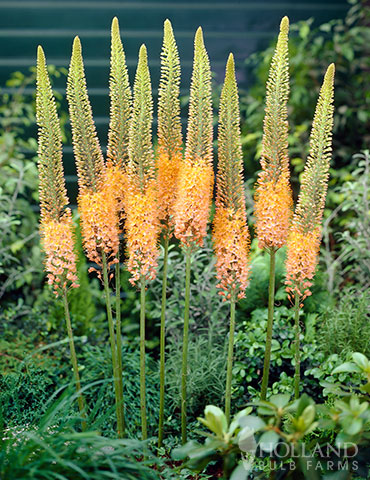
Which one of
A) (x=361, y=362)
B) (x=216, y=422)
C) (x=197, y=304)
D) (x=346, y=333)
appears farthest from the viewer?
(x=197, y=304)

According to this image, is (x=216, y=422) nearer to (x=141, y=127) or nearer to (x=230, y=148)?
(x=230, y=148)

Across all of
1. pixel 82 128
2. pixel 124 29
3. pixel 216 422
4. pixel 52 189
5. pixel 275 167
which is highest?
pixel 124 29

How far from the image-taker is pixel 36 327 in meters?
3.91

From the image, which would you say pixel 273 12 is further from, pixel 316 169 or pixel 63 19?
pixel 316 169

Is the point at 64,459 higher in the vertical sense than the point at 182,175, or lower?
lower

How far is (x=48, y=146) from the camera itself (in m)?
2.34

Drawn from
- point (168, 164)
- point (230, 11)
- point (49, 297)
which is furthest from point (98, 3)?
point (168, 164)

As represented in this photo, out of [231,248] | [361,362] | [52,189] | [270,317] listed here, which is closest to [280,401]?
[361,362]

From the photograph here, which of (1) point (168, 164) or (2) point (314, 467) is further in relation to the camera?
(1) point (168, 164)

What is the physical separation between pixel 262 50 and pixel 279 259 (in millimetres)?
2338

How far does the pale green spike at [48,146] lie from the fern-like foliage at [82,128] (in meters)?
0.08

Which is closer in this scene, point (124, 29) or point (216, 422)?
point (216, 422)

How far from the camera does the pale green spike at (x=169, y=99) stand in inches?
92.6

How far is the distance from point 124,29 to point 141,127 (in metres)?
3.13
